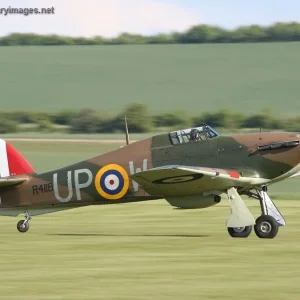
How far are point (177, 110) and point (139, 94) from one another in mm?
3852

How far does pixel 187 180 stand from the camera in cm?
1608

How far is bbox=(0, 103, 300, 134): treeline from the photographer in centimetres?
5162

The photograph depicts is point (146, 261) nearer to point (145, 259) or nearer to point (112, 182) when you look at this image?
point (145, 259)

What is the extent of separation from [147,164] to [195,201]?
1041 millimetres

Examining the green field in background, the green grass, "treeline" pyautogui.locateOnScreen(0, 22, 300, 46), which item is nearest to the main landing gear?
the green grass

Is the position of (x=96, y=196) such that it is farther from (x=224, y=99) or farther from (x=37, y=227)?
(x=224, y=99)

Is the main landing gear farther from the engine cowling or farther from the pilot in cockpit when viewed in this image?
the pilot in cockpit

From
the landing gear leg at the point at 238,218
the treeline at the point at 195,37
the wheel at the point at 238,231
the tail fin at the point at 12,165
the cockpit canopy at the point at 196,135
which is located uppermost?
the treeline at the point at 195,37

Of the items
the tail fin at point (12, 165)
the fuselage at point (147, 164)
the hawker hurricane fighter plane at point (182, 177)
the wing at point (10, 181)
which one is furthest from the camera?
the tail fin at point (12, 165)

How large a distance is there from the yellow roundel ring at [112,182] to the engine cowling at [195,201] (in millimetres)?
842

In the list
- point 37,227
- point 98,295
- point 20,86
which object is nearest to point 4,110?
point 20,86

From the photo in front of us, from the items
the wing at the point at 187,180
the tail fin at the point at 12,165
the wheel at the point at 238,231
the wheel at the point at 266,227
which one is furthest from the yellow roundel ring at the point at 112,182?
the wheel at the point at 266,227

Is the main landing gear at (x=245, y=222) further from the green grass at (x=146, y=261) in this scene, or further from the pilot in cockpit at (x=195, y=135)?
the pilot in cockpit at (x=195, y=135)

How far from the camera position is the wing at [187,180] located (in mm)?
15703
